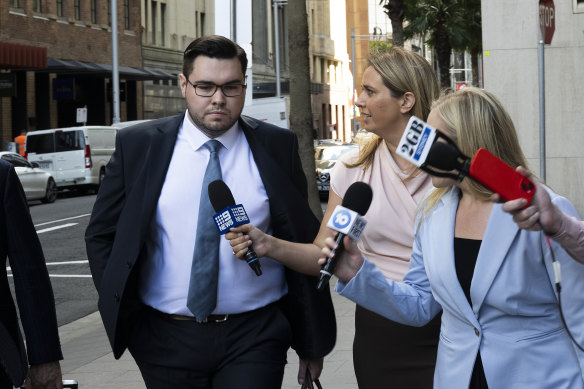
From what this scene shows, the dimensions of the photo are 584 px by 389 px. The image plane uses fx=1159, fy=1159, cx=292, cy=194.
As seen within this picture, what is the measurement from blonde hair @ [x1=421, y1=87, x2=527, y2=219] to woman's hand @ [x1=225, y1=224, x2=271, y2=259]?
0.73 metres

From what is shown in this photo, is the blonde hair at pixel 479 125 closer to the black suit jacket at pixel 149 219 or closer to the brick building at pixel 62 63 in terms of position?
the black suit jacket at pixel 149 219

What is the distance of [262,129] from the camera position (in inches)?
176

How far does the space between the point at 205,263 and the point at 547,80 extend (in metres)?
13.2

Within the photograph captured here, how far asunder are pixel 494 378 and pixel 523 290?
281mm

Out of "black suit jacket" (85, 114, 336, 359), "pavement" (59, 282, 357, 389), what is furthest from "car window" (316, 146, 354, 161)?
"black suit jacket" (85, 114, 336, 359)

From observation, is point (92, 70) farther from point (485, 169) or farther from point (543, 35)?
point (485, 169)

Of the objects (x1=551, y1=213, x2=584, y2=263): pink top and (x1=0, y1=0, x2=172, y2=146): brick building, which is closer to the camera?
(x1=551, y1=213, x2=584, y2=263): pink top

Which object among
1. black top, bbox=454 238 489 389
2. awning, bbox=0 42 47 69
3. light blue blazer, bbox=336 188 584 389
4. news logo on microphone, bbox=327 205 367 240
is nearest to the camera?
news logo on microphone, bbox=327 205 367 240

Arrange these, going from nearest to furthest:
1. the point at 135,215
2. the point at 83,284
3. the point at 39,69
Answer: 1. the point at 135,215
2. the point at 83,284
3. the point at 39,69

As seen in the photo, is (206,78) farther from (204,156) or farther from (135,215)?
(135,215)

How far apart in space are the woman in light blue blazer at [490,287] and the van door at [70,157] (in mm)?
31694

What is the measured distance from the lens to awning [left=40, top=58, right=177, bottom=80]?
44.4 m

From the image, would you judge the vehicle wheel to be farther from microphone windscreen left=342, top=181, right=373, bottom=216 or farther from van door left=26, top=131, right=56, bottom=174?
microphone windscreen left=342, top=181, right=373, bottom=216

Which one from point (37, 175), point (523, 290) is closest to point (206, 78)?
point (523, 290)
